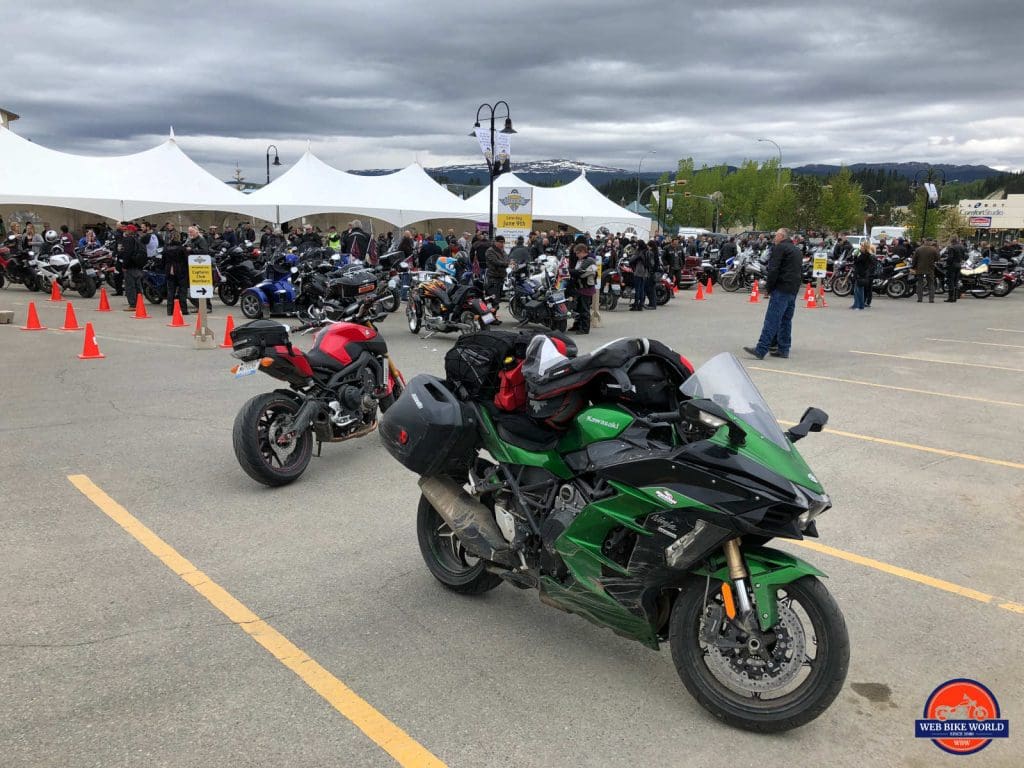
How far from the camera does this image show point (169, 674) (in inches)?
127

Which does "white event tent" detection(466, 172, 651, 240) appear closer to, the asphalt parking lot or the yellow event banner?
the yellow event banner

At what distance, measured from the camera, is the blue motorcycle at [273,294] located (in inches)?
612

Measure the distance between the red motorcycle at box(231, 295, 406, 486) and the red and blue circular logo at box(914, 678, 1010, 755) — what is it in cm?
419

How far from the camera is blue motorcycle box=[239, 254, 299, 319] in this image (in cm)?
1555

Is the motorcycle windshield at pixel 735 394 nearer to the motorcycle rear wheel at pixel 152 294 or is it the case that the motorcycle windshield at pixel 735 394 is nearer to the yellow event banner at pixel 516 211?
the motorcycle rear wheel at pixel 152 294

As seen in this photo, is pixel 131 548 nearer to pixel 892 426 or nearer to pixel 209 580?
pixel 209 580

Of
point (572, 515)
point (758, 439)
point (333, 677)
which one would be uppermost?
point (758, 439)

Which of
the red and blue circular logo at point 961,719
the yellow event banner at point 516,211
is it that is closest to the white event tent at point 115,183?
the yellow event banner at point 516,211

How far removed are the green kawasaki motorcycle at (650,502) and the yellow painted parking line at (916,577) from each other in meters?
1.75

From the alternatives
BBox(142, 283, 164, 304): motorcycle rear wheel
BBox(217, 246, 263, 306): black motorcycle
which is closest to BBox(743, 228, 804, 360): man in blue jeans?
BBox(217, 246, 263, 306): black motorcycle

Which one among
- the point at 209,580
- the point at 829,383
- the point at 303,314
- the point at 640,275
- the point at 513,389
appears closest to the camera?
the point at 513,389

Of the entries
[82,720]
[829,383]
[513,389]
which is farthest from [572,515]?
[829,383]

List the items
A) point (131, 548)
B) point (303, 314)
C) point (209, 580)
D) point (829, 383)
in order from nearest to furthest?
point (209, 580) < point (131, 548) < point (829, 383) < point (303, 314)

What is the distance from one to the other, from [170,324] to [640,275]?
10367 millimetres
